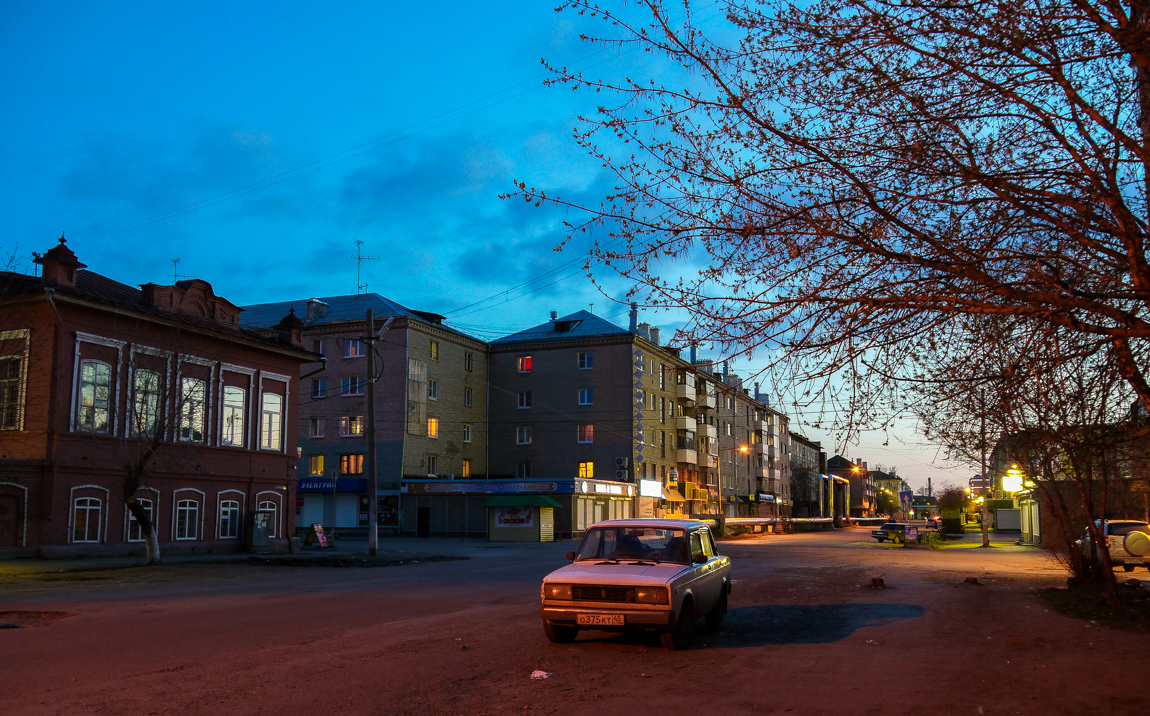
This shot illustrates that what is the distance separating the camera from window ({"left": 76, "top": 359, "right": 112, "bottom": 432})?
28.2 metres

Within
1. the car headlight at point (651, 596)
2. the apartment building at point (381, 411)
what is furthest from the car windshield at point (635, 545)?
the apartment building at point (381, 411)

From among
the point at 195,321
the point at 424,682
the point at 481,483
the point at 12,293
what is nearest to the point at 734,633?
the point at 424,682

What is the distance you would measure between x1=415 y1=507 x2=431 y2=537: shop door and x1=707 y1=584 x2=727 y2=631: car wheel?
44347 millimetres

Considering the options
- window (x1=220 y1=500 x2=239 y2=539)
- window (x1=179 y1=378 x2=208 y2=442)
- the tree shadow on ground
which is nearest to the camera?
the tree shadow on ground

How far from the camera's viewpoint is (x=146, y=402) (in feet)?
90.2

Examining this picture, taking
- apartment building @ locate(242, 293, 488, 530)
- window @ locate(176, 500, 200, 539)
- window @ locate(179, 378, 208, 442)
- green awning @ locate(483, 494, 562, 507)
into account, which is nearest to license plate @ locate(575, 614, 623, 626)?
window @ locate(179, 378, 208, 442)

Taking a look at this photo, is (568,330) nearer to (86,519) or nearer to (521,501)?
(521,501)

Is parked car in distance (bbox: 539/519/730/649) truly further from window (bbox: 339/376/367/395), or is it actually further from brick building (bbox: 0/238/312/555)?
window (bbox: 339/376/367/395)

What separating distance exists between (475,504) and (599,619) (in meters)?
44.9

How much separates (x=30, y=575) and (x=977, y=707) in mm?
23087

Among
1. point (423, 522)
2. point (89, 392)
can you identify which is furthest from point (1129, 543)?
point (423, 522)

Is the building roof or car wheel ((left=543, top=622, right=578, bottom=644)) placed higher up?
the building roof

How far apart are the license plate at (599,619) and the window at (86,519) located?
2414cm

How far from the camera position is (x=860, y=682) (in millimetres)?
8188
